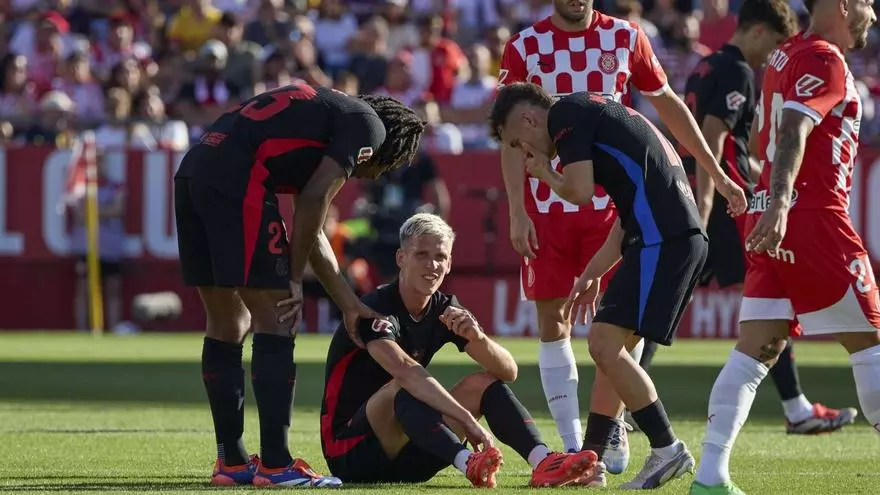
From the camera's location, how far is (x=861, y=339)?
22.6 ft

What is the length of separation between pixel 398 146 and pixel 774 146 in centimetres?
170

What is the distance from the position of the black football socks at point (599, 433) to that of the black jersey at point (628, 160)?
41.6 inches

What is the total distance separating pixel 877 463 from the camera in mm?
8523

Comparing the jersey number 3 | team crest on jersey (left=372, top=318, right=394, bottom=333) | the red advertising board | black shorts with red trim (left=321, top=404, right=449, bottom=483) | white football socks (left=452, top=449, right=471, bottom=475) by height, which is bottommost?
the red advertising board

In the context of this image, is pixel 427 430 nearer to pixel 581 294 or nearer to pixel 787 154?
pixel 581 294

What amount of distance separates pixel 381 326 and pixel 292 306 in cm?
44

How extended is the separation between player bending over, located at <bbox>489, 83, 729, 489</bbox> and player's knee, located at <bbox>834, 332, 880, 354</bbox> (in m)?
0.71

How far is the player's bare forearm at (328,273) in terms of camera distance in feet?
24.8

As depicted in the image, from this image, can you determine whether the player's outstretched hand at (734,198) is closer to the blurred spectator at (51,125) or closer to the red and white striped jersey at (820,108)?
the red and white striped jersey at (820,108)

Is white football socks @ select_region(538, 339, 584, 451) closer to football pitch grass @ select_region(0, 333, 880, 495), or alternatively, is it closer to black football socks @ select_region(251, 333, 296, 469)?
football pitch grass @ select_region(0, 333, 880, 495)

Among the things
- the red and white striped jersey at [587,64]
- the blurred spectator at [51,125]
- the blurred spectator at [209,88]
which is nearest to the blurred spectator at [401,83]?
the blurred spectator at [209,88]

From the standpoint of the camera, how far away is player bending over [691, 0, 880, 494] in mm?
6660

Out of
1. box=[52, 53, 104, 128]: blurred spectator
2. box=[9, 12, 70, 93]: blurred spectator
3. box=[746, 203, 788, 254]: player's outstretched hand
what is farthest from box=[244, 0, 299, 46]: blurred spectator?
box=[746, 203, 788, 254]: player's outstretched hand

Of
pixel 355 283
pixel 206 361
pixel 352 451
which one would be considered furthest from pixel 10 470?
pixel 355 283
